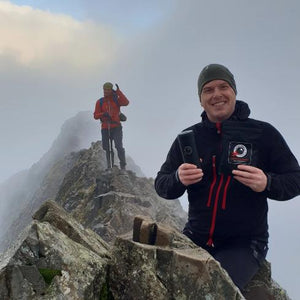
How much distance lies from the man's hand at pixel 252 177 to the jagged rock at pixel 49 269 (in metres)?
2.71

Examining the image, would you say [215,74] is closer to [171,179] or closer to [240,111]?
[240,111]

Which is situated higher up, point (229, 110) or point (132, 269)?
point (229, 110)

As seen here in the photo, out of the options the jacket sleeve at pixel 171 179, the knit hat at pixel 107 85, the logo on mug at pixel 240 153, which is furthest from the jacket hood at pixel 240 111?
the knit hat at pixel 107 85

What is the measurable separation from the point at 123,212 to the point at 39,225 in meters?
20.2

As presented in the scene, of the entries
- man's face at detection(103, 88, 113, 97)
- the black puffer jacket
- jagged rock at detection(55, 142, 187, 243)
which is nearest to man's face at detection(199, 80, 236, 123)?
the black puffer jacket

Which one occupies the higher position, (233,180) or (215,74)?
(215,74)

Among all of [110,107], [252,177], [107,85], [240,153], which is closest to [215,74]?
[240,153]

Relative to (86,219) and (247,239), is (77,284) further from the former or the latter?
(86,219)

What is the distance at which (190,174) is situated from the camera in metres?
6.13

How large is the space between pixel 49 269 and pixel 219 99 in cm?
419

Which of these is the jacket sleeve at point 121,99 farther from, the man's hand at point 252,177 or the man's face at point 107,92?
the man's hand at point 252,177

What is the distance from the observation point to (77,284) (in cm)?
529

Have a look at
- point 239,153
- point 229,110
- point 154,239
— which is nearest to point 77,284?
point 154,239

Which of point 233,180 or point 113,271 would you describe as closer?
point 113,271
